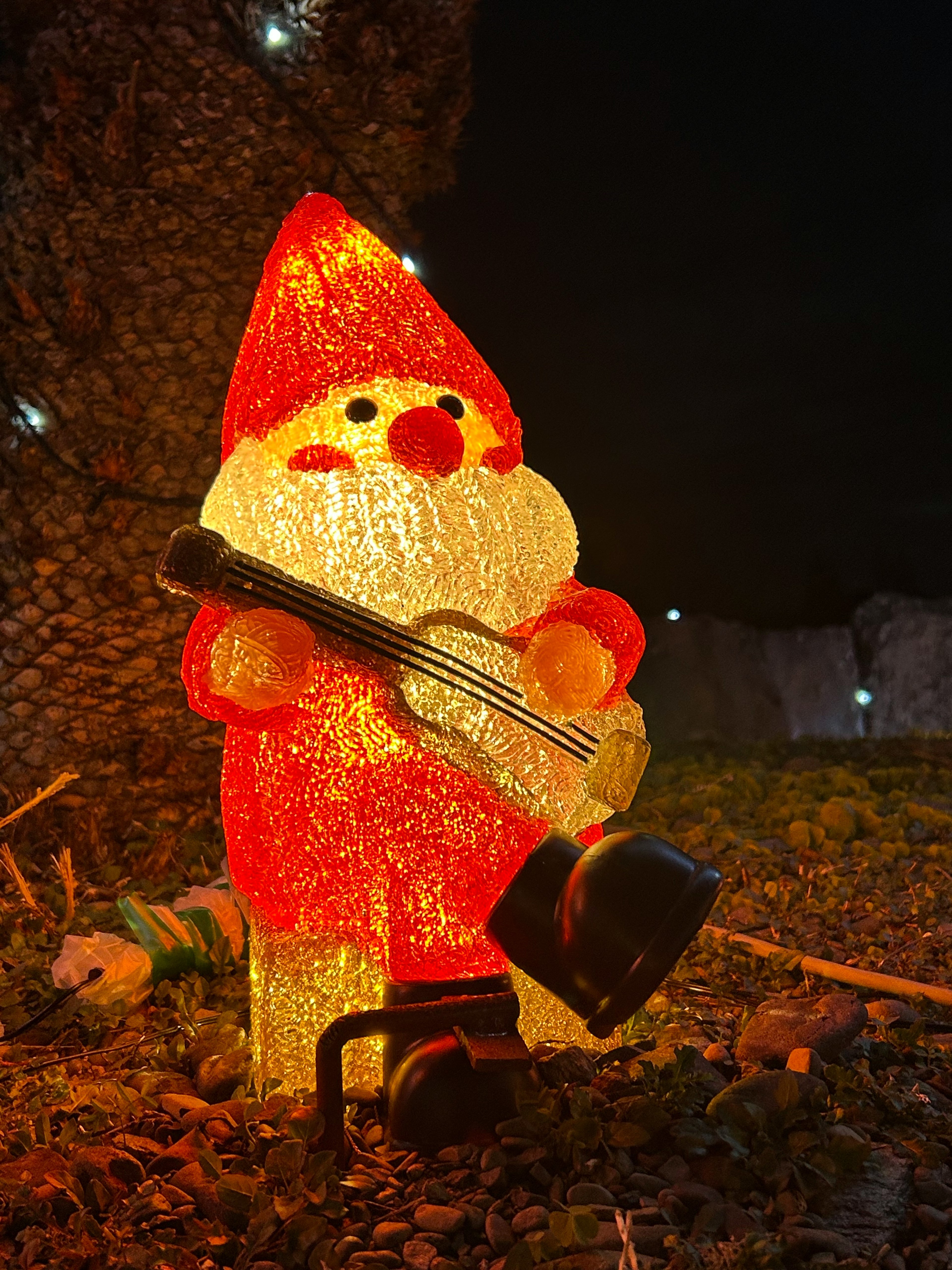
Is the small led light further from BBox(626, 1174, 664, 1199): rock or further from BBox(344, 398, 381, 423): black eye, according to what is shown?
BBox(626, 1174, 664, 1199): rock

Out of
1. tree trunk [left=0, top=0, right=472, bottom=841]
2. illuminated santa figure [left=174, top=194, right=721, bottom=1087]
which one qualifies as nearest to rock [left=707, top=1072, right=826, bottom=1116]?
illuminated santa figure [left=174, top=194, right=721, bottom=1087]

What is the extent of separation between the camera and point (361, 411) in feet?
6.59

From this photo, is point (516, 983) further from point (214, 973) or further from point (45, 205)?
point (45, 205)

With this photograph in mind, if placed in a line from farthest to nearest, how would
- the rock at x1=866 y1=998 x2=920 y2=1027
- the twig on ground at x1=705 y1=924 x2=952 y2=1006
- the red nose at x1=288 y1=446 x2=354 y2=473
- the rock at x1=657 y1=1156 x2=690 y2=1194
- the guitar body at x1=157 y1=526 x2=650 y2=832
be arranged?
the twig on ground at x1=705 y1=924 x2=952 y2=1006 → the rock at x1=866 y1=998 x2=920 y2=1027 → the red nose at x1=288 y1=446 x2=354 y2=473 → the guitar body at x1=157 y1=526 x2=650 y2=832 → the rock at x1=657 y1=1156 x2=690 y2=1194

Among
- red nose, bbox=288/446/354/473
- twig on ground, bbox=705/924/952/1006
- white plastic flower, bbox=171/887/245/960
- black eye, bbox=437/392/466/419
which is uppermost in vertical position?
black eye, bbox=437/392/466/419

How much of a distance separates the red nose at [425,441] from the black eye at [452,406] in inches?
3.8

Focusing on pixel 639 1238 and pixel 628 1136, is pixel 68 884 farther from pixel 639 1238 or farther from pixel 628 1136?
pixel 639 1238

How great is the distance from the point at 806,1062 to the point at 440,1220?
32.5 inches

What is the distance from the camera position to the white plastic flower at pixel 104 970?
2641 mm

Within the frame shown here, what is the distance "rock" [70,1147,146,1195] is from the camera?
179 centimetres

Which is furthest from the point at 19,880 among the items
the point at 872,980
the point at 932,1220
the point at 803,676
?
the point at 803,676

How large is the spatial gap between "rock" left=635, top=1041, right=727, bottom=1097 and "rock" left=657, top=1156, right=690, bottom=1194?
221 millimetres

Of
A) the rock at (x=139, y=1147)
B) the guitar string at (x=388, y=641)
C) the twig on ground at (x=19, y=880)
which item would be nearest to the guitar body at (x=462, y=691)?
the guitar string at (x=388, y=641)

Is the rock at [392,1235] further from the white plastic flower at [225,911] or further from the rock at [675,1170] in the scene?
the white plastic flower at [225,911]
